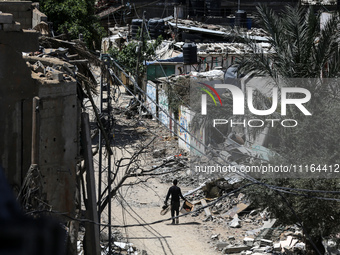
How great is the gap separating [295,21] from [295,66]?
985 millimetres

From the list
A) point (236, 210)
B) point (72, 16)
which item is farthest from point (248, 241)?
point (72, 16)

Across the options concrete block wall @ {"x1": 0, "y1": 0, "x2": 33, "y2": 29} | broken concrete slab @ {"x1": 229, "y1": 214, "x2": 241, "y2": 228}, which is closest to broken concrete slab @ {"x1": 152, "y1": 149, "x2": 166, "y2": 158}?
broken concrete slab @ {"x1": 229, "y1": 214, "x2": 241, "y2": 228}

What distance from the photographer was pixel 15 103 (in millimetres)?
7191

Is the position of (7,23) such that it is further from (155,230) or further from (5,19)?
(155,230)

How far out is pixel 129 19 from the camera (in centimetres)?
4622

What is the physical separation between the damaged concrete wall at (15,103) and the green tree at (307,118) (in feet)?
15.3

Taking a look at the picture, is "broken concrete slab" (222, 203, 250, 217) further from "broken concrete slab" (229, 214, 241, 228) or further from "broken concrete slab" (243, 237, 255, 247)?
"broken concrete slab" (243, 237, 255, 247)

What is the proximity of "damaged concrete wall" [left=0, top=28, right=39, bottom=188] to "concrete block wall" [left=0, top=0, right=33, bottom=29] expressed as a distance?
420 cm

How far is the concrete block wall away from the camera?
11.0 m

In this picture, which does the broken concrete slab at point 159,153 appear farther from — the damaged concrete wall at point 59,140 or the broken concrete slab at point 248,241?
the damaged concrete wall at point 59,140

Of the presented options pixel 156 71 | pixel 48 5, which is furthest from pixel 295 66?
pixel 48 5

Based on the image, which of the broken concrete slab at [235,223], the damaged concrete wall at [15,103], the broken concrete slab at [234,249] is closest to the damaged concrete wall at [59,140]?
Result: the damaged concrete wall at [15,103]

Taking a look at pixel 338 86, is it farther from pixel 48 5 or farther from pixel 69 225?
pixel 48 5

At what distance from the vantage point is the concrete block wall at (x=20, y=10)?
36.2 feet
